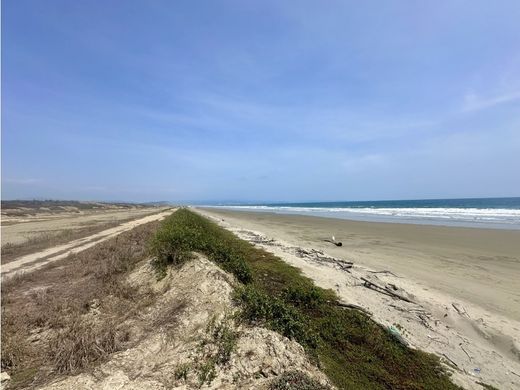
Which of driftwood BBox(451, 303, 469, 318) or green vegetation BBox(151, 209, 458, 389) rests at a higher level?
green vegetation BBox(151, 209, 458, 389)

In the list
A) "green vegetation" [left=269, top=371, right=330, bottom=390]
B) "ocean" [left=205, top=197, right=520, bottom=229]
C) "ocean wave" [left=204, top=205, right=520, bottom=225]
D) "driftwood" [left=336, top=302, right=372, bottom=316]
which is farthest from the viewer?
"ocean wave" [left=204, top=205, right=520, bottom=225]

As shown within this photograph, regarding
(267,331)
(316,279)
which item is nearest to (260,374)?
(267,331)

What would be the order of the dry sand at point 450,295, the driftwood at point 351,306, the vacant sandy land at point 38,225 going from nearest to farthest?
the dry sand at point 450,295
the driftwood at point 351,306
the vacant sandy land at point 38,225

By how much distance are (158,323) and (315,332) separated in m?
3.01

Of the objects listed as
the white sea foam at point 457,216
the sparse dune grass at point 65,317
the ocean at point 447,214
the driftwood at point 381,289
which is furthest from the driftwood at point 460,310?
the white sea foam at point 457,216

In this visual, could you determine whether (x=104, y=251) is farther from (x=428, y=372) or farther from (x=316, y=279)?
(x=428, y=372)

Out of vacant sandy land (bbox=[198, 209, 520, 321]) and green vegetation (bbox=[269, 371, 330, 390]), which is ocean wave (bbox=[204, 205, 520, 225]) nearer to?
vacant sandy land (bbox=[198, 209, 520, 321])

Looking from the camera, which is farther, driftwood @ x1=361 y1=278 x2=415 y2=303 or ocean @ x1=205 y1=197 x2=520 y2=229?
ocean @ x1=205 y1=197 x2=520 y2=229

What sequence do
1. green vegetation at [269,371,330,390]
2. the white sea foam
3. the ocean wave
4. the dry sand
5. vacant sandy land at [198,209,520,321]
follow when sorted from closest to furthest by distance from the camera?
green vegetation at [269,371,330,390]
the dry sand
vacant sandy land at [198,209,520,321]
the white sea foam
the ocean wave

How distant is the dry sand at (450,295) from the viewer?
6.34 meters

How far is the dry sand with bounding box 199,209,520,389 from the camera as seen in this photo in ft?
20.8

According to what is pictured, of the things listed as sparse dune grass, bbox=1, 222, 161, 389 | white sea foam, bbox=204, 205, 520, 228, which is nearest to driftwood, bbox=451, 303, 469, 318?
sparse dune grass, bbox=1, 222, 161, 389

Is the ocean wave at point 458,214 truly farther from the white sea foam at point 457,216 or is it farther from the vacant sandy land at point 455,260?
the vacant sandy land at point 455,260

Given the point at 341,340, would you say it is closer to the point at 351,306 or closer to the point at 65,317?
the point at 351,306
